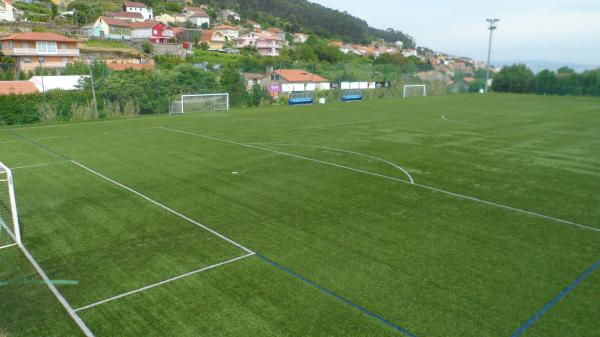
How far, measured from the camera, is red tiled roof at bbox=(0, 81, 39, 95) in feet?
75.2

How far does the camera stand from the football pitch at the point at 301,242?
526 cm

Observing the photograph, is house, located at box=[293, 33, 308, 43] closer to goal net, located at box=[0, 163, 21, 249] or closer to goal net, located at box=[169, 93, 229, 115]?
goal net, located at box=[169, 93, 229, 115]

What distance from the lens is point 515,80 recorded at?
168 feet

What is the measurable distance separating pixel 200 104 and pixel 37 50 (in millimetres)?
43592

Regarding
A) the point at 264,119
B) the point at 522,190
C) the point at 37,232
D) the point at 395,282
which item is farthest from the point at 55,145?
the point at 522,190

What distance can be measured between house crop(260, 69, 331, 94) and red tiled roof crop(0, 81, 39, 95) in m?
15.9

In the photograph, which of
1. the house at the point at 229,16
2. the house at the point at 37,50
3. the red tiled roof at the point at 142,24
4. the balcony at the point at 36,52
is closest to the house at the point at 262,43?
the red tiled roof at the point at 142,24

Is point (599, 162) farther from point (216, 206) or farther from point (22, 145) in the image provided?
point (22, 145)

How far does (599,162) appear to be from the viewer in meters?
14.2

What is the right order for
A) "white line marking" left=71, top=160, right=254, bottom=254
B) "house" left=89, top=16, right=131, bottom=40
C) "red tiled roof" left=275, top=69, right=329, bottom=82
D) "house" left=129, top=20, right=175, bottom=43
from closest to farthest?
1. "white line marking" left=71, top=160, right=254, bottom=254
2. "red tiled roof" left=275, top=69, right=329, bottom=82
3. "house" left=89, top=16, right=131, bottom=40
4. "house" left=129, top=20, right=175, bottom=43

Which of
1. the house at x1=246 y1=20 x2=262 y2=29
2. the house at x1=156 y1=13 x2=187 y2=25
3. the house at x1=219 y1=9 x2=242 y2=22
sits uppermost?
the house at x1=219 y1=9 x2=242 y2=22

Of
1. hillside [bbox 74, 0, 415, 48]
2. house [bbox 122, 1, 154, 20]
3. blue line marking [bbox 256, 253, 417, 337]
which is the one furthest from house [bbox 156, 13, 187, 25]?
blue line marking [bbox 256, 253, 417, 337]

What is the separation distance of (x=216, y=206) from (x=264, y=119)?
51.5 ft

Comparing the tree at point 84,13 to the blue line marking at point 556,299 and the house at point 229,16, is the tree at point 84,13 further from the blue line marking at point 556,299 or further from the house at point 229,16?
the blue line marking at point 556,299
